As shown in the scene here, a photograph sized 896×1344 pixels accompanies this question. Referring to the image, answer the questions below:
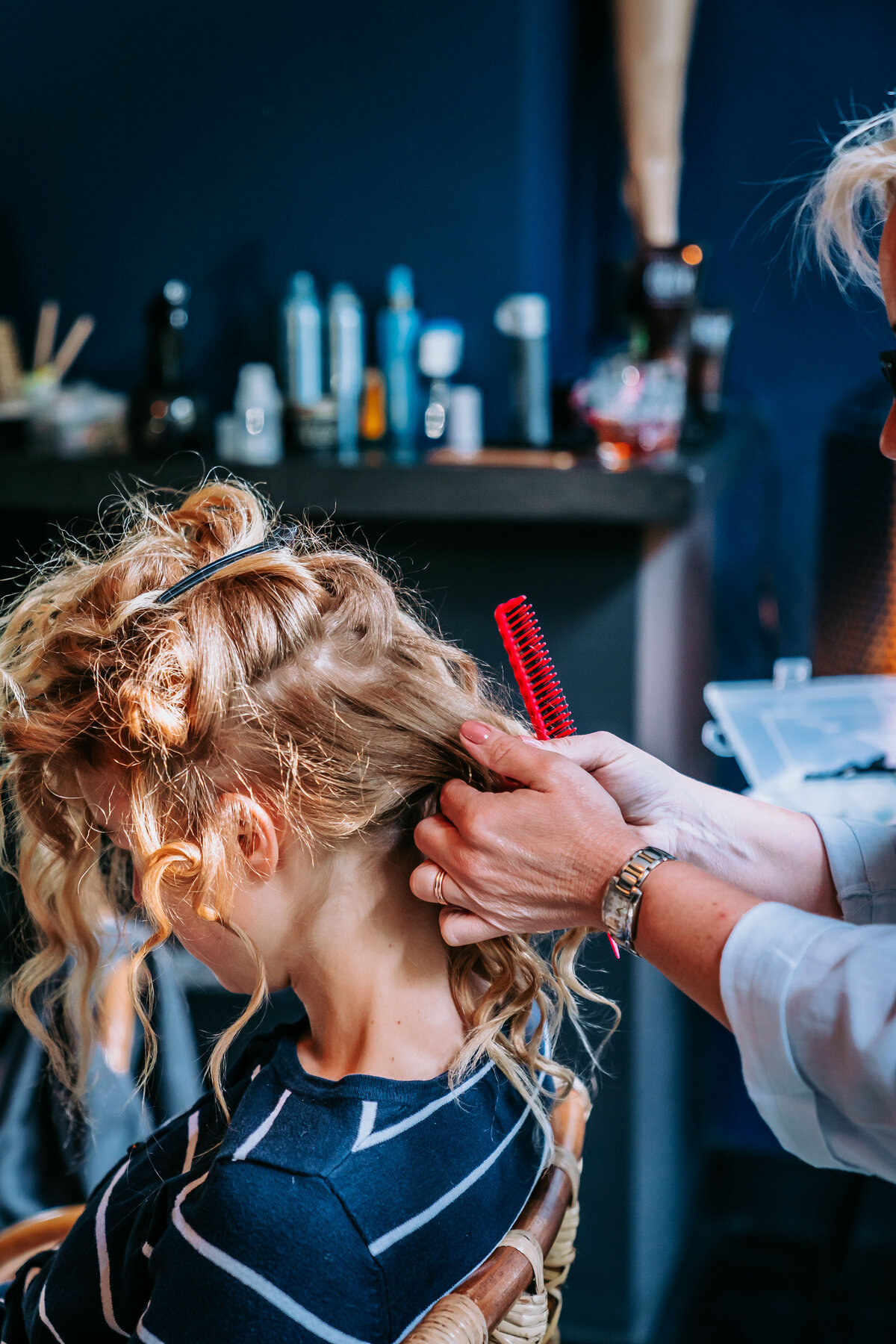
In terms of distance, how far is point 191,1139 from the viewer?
97cm

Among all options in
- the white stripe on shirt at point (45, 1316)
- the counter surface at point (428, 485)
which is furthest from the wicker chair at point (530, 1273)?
the counter surface at point (428, 485)

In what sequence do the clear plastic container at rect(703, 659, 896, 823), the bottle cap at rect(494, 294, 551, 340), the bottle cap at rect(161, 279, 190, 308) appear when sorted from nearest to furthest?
the clear plastic container at rect(703, 659, 896, 823)
the bottle cap at rect(494, 294, 551, 340)
the bottle cap at rect(161, 279, 190, 308)

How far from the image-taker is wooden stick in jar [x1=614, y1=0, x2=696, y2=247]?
1888 mm

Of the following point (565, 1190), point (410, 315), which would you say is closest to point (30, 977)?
point (565, 1190)

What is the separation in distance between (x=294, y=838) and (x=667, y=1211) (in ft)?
5.19

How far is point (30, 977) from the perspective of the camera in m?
1.09

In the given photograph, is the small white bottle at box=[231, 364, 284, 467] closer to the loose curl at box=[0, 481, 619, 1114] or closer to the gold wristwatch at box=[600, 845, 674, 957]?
the loose curl at box=[0, 481, 619, 1114]

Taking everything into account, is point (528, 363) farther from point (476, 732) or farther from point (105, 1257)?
point (105, 1257)

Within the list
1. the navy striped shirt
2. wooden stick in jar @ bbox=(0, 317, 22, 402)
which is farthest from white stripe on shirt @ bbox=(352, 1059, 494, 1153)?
wooden stick in jar @ bbox=(0, 317, 22, 402)

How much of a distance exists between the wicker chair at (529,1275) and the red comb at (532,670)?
0.62 ft

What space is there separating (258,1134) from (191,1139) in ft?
0.66

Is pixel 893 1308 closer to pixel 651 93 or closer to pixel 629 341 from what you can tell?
pixel 629 341

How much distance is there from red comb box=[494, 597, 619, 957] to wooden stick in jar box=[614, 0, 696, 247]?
131 centimetres

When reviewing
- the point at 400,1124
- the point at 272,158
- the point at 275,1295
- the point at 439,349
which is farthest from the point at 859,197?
the point at 272,158
